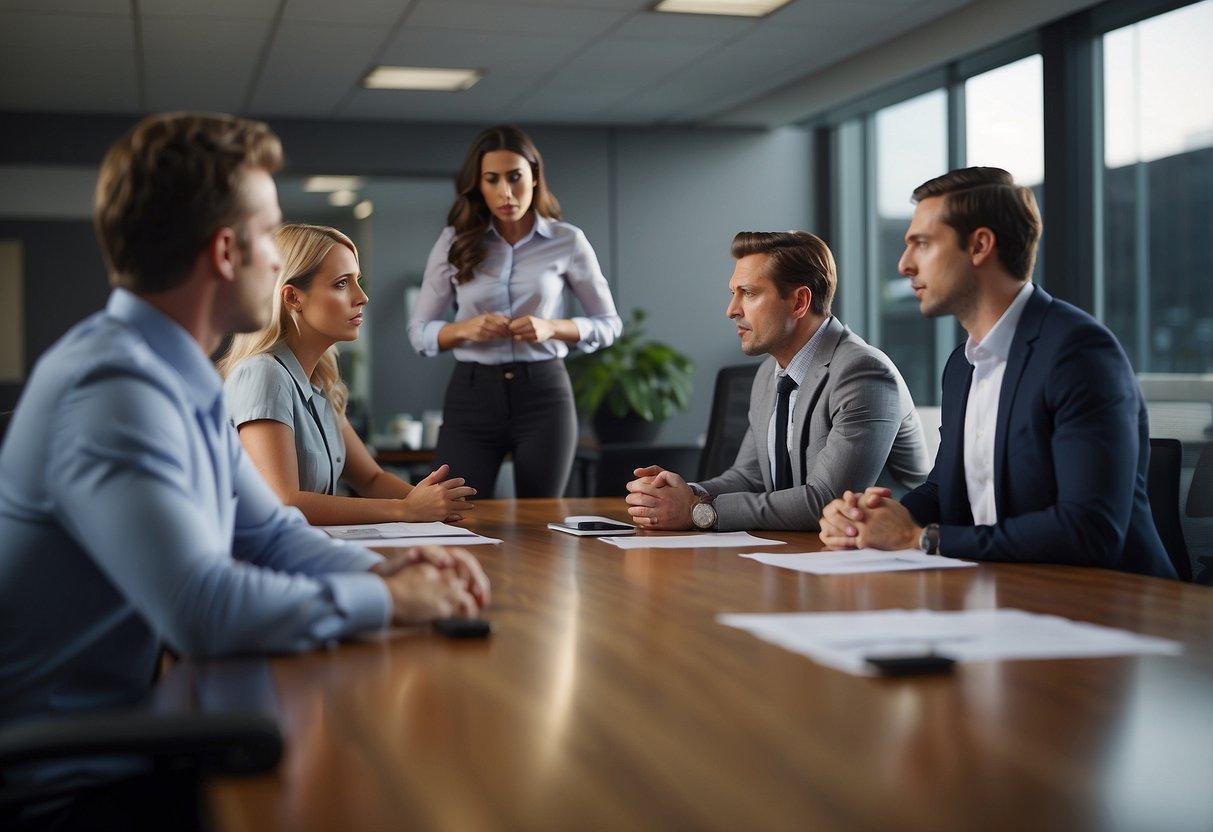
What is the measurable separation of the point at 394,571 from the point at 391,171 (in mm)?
6694

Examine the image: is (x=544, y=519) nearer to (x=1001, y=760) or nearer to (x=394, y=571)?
(x=394, y=571)

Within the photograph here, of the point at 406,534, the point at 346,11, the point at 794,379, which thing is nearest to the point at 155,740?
the point at 406,534

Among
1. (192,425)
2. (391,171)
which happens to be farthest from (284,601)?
(391,171)

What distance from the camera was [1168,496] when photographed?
225 centimetres

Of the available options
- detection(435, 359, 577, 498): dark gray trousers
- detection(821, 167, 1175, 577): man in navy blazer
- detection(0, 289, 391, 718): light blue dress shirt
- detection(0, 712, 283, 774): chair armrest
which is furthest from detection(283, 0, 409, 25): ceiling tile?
detection(0, 712, 283, 774): chair armrest

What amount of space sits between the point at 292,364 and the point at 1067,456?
1519 millimetres

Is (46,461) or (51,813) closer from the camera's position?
(51,813)

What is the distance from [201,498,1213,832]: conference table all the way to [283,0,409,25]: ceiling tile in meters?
4.24

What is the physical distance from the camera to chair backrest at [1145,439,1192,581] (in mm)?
2246

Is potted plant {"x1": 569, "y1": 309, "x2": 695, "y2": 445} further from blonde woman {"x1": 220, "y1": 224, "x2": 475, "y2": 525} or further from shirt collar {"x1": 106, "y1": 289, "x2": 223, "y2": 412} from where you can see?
shirt collar {"x1": 106, "y1": 289, "x2": 223, "y2": 412}

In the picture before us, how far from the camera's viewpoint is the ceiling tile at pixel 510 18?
5.28 meters

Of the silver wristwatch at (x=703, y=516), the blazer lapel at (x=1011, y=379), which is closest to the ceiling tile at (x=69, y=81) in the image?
the silver wristwatch at (x=703, y=516)

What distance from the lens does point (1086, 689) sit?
3.48 ft

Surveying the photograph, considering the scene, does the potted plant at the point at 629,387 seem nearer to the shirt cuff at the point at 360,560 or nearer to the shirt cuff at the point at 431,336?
the shirt cuff at the point at 431,336
